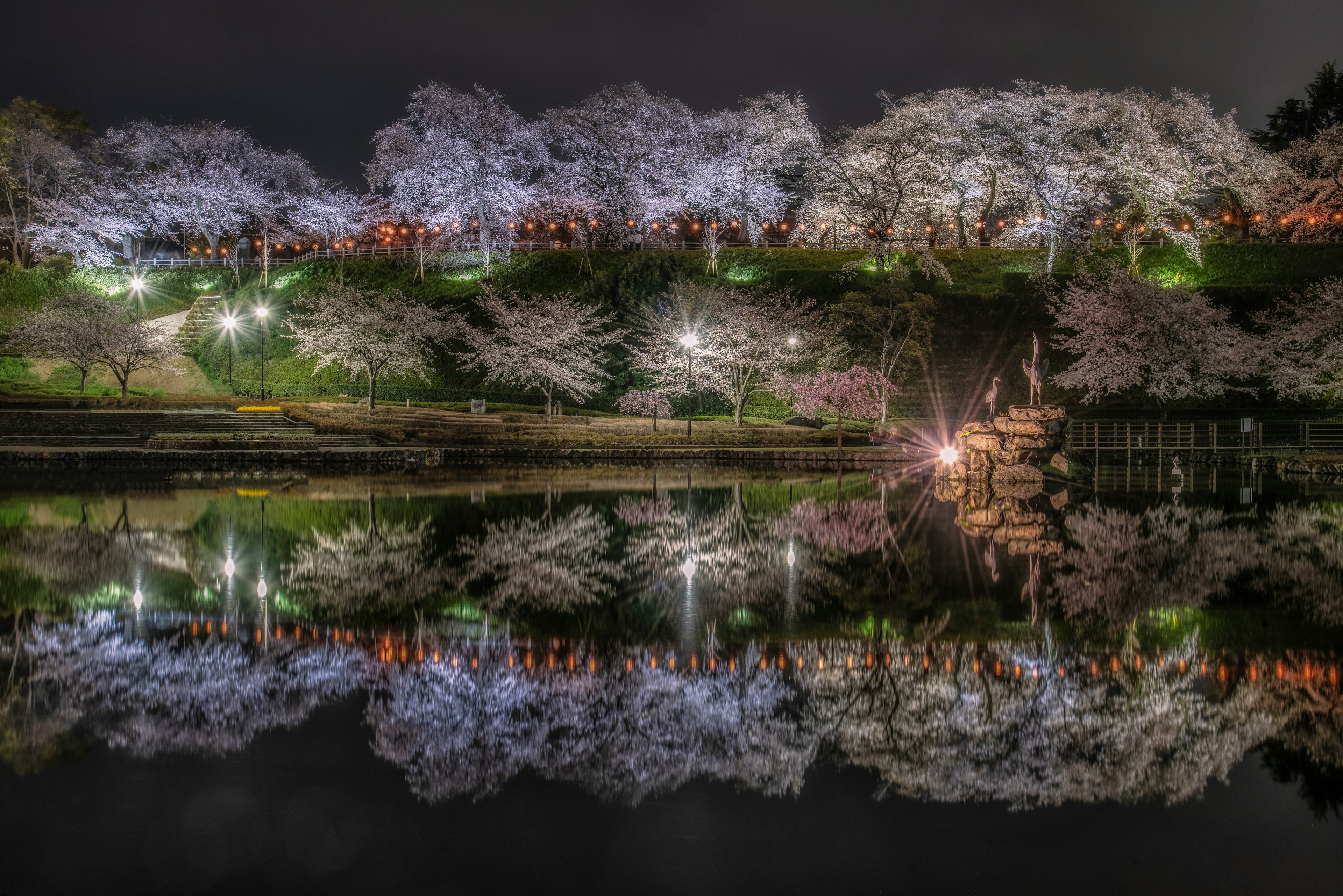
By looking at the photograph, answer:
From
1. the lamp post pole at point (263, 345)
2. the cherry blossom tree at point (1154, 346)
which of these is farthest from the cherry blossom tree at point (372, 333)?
the cherry blossom tree at point (1154, 346)

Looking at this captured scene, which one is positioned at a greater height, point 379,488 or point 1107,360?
point 1107,360

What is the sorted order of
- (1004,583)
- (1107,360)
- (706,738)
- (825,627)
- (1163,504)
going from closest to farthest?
(706,738), (825,627), (1004,583), (1163,504), (1107,360)

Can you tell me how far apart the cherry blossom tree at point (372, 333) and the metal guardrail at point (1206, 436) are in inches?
1168

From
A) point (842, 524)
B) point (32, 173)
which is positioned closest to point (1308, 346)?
point (842, 524)

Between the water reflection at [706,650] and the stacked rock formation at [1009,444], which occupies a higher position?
the stacked rock formation at [1009,444]

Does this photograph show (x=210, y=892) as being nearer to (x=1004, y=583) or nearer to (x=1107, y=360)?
(x=1004, y=583)

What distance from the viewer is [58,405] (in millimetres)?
39406

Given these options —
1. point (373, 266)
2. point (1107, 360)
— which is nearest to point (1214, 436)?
point (1107, 360)

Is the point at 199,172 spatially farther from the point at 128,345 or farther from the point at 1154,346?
the point at 1154,346

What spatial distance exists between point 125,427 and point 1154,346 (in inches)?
1747

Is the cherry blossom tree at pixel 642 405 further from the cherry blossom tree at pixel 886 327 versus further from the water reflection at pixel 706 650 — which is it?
the water reflection at pixel 706 650

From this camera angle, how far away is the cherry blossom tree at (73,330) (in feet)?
142

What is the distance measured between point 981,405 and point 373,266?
125ft

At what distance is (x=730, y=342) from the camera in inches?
1720
